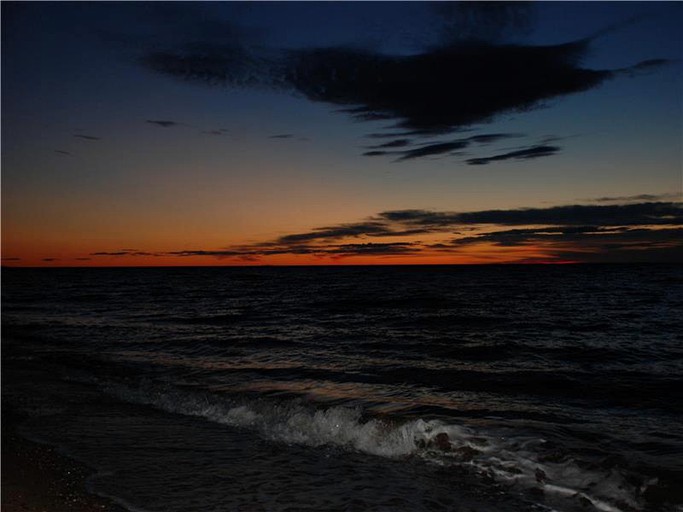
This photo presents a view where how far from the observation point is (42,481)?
21.0ft

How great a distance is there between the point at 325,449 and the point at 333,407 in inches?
78.0

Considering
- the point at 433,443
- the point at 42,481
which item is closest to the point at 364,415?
the point at 433,443

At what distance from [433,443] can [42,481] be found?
578 cm

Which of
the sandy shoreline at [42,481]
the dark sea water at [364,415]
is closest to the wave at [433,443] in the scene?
the dark sea water at [364,415]

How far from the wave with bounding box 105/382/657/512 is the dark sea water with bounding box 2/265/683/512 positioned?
0.03 m

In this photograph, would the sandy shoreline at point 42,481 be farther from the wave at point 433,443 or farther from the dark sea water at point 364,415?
the wave at point 433,443

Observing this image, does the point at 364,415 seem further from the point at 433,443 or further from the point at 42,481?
the point at 42,481

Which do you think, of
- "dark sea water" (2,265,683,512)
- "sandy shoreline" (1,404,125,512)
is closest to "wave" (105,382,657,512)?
"dark sea water" (2,265,683,512)

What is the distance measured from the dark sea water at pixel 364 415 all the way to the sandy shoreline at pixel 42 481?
0.79ft

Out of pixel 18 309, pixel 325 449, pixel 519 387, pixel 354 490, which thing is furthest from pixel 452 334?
pixel 18 309

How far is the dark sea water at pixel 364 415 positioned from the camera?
649cm

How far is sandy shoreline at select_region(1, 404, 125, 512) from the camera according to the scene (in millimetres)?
5648

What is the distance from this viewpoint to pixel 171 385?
42.2 feet

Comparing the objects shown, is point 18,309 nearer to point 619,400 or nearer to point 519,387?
point 519,387
